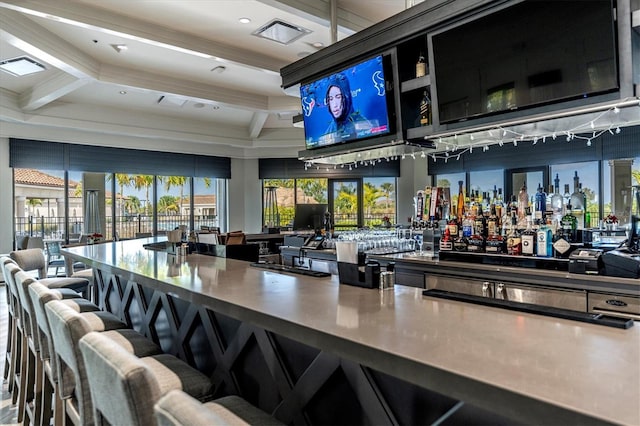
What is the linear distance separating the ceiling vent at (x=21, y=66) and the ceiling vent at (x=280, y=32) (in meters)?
3.22

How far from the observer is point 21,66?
19.0 feet

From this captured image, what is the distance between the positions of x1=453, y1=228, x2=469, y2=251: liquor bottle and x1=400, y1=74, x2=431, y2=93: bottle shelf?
121 cm

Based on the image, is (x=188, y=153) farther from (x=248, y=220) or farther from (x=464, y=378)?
(x=464, y=378)

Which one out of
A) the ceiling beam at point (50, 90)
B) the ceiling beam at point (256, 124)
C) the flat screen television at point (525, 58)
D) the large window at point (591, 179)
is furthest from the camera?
the ceiling beam at point (256, 124)

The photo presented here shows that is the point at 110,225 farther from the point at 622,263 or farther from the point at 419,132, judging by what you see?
the point at 622,263

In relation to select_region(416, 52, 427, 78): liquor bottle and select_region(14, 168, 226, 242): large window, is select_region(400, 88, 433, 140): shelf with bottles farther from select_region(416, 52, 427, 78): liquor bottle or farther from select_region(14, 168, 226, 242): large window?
select_region(14, 168, 226, 242): large window

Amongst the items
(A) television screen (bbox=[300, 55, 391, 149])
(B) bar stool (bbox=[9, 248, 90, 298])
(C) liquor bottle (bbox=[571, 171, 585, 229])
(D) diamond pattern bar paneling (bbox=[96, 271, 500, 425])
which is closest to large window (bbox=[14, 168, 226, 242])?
(B) bar stool (bbox=[9, 248, 90, 298])

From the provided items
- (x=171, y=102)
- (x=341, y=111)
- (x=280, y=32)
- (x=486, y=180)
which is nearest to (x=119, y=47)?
(x=280, y=32)

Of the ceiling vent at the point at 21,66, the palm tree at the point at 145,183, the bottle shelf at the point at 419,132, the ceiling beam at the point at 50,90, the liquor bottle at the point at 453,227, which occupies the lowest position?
the liquor bottle at the point at 453,227

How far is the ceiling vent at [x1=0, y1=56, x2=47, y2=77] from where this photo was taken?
559cm

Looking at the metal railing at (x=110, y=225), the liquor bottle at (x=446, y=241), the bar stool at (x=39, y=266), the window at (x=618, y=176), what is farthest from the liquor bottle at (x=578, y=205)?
the metal railing at (x=110, y=225)

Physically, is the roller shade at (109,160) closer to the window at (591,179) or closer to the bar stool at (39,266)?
the bar stool at (39,266)

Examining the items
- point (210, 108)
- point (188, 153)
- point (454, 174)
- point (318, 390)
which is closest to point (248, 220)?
point (188, 153)

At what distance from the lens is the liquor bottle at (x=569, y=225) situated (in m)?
3.05
